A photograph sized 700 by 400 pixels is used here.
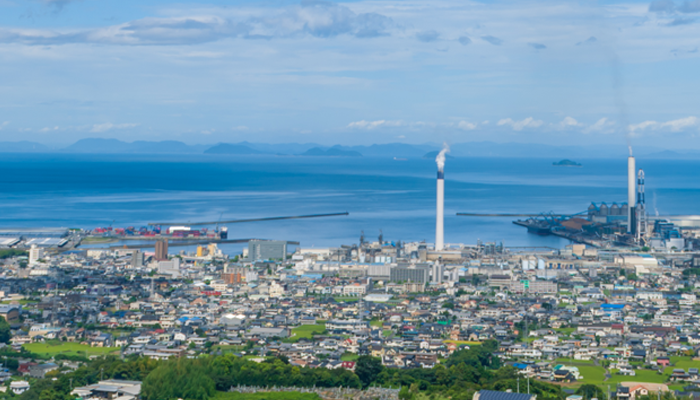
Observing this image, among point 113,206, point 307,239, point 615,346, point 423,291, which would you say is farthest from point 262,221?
point 615,346

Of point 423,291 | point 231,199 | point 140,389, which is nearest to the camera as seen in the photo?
point 140,389

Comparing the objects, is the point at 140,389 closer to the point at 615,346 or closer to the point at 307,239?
the point at 615,346

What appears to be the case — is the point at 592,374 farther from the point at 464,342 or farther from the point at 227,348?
the point at 227,348

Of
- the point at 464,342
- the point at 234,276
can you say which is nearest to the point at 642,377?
the point at 464,342

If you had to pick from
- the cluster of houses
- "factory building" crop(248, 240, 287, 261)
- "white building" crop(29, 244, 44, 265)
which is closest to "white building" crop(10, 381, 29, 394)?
the cluster of houses

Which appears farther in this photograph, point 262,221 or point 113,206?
point 113,206

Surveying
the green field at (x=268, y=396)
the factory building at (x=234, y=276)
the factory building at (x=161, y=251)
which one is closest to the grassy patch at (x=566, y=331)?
the green field at (x=268, y=396)
